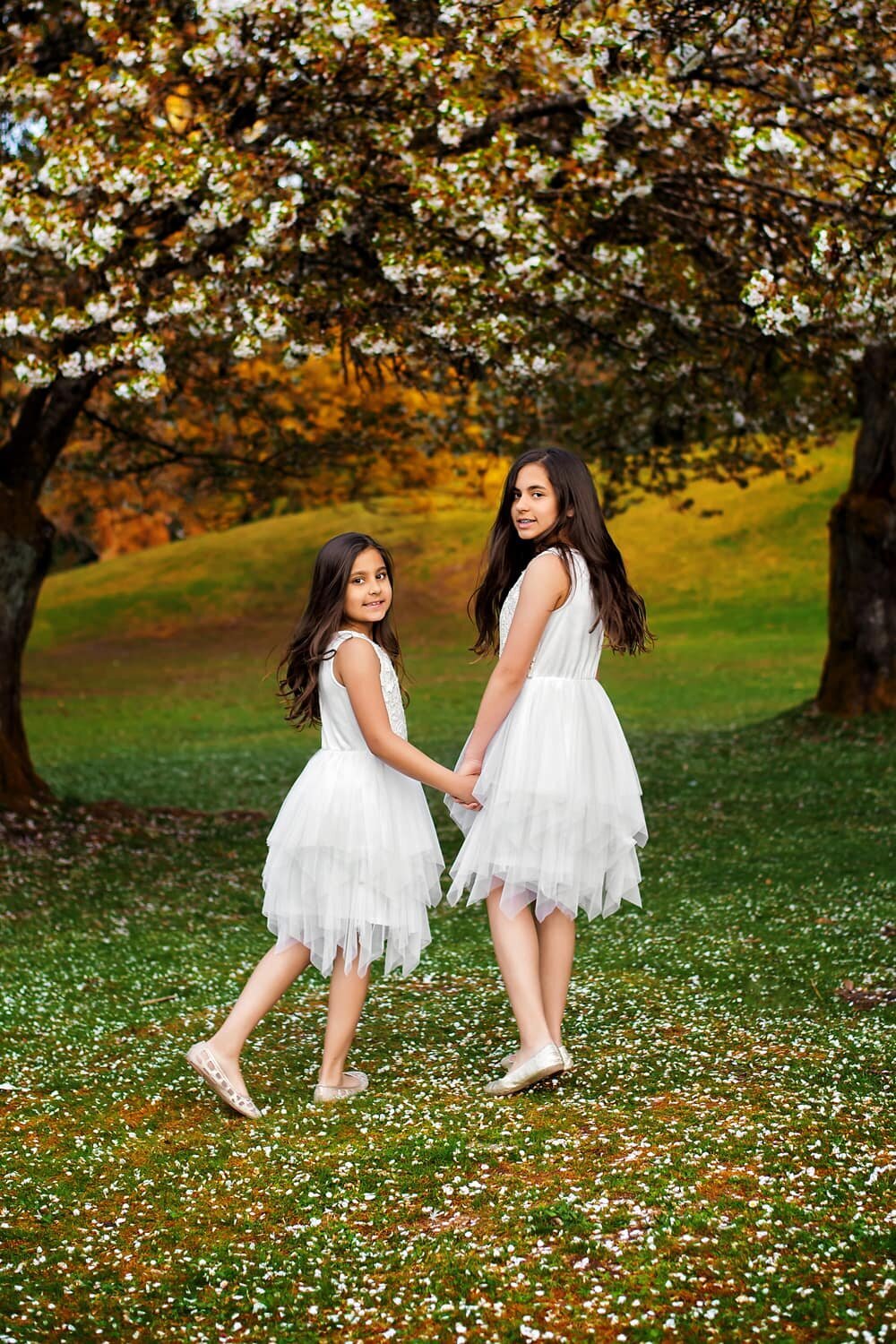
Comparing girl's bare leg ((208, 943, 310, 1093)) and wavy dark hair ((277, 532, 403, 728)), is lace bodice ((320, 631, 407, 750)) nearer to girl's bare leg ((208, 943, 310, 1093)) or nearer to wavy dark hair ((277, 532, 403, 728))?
wavy dark hair ((277, 532, 403, 728))

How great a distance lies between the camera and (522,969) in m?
A: 6.05

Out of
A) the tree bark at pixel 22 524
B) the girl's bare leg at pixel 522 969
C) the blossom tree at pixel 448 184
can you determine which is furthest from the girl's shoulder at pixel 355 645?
the tree bark at pixel 22 524

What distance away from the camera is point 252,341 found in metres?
10.5

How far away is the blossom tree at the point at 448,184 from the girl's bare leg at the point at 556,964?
5.29 meters

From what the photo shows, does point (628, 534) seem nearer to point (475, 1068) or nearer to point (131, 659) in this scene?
point (131, 659)

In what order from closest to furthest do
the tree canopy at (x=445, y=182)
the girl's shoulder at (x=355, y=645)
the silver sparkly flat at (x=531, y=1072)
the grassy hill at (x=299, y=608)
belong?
1. the silver sparkly flat at (x=531, y=1072)
2. the girl's shoulder at (x=355, y=645)
3. the tree canopy at (x=445, y=182)
4. the grassy hill at (x=299, y=608)

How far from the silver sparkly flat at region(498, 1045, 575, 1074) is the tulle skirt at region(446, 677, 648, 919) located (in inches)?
22.3

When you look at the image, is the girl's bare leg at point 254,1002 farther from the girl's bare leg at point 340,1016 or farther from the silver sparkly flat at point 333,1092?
the silver sparkly flat at point 333,1092

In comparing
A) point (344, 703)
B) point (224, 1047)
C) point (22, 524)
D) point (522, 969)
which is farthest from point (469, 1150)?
point (22, 524)

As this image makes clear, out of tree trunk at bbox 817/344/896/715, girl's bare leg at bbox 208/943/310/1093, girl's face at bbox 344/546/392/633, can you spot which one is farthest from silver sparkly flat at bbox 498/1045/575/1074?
tree trunk at bbox 817/344/896/715

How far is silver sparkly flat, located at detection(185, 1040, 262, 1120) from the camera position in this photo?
5.87 meters

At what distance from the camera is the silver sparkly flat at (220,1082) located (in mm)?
5871

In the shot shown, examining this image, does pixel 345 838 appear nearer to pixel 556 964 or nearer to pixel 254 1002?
pixel 254 1002

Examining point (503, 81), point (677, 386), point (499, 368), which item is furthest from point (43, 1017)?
point (677, 386)
